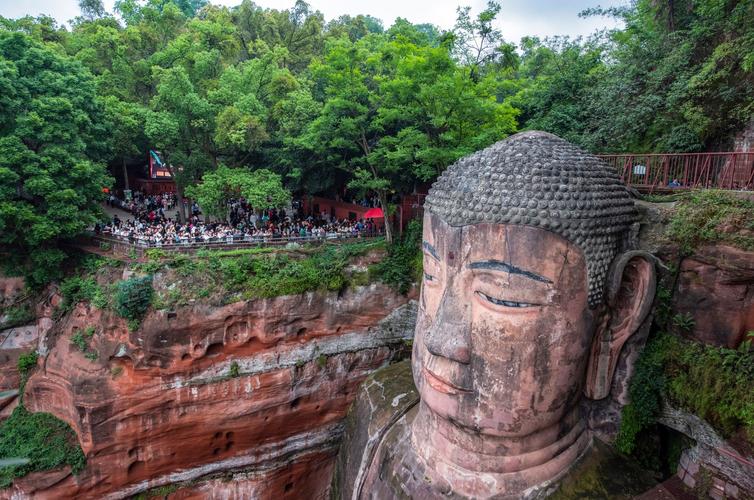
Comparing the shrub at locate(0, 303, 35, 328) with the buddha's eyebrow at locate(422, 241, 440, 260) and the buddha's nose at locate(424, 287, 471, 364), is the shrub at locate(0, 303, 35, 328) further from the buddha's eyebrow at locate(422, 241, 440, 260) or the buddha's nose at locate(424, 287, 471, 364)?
the buddha's nose at locate(424, 287, 471, 364)

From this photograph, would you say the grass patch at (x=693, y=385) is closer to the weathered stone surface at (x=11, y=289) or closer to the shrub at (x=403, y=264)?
the shrub at (x=403, y=264)

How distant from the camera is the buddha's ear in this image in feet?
19.8

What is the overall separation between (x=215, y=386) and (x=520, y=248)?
11.1 metres

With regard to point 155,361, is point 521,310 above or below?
above

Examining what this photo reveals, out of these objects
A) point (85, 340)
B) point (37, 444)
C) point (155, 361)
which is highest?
point (85, 340)

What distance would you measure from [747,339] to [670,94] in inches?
399

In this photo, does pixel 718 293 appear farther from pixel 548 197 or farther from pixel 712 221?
pixel 548 197

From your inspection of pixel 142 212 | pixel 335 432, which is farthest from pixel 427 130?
pixel 142 212

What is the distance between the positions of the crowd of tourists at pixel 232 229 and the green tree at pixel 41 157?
194 centimetres

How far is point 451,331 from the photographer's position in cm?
593

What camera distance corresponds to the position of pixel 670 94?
13352mm

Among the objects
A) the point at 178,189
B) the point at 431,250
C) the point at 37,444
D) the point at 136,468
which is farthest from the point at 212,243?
the point at 431,250

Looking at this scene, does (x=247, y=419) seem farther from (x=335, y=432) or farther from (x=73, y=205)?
(x=73, y=205)

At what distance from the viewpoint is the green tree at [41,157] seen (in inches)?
546
